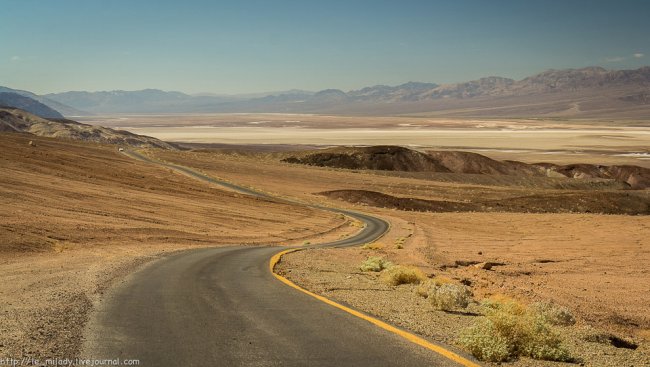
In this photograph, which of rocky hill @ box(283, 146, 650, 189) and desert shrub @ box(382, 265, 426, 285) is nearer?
desert shrub @ box(382, 265, 426, 285)

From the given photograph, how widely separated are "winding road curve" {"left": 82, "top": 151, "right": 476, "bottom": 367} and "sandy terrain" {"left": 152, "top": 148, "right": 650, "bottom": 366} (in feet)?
4.01

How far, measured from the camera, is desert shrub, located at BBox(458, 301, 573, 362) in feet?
25.7

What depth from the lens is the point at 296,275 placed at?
1742cm

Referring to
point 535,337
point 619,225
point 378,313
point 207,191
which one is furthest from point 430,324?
point 207,191

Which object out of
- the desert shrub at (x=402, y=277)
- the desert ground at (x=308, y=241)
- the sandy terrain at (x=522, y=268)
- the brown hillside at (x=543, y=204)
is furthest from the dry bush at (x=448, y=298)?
the brown hillside at (x=543, y=204)

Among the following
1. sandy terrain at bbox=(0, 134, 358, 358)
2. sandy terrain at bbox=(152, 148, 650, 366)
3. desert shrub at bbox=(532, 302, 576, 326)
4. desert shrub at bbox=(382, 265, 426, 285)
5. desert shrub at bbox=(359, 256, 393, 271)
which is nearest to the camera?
sandy terrain at bbox=(0, 134, 358, 358)

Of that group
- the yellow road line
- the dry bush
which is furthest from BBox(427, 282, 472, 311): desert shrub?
the yellow road line

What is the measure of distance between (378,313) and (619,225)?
42.1 metres

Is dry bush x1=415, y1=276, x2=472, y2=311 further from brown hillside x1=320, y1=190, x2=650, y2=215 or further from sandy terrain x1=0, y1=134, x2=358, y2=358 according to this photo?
brown hillside x1=320, y1=190, x2=650, y2=215

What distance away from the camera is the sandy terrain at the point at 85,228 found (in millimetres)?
10219

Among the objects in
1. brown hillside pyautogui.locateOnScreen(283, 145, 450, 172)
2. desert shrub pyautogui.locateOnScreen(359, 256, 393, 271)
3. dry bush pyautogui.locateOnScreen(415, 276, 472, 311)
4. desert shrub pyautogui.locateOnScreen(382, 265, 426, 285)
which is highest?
dry bush pyautogui.locateOnScreen(415, 276, 472, 311)

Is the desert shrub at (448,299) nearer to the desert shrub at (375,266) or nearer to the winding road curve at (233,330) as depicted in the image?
the winding road curve at (233,330)

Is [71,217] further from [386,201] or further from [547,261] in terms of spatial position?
[386,201]

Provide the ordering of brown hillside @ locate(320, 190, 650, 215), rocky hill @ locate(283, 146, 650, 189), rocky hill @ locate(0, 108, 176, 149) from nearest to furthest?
brown hillside @ locate(320, 190, 650, 215) → rocky hill @ locate(283, 146, 650, 189) → rocky hill @ locate(0, 108, 176, 149)
